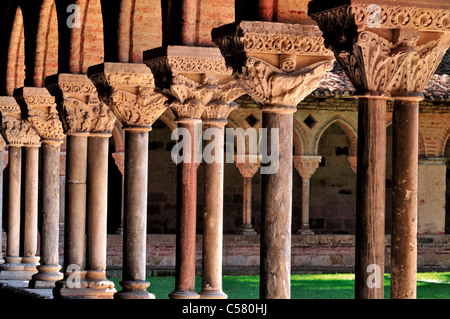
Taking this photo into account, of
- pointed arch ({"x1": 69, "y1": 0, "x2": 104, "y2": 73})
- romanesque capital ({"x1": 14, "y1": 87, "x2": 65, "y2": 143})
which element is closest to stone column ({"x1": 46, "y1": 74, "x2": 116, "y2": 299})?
pointed arch ({"x1": 69, "y1": 0, "x2": 104, "y2": 73})

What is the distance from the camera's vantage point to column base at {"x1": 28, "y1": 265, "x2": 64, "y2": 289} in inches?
519

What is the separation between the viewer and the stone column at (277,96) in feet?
24.9

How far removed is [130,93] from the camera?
10625 millimetres

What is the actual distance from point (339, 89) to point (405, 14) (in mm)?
15424

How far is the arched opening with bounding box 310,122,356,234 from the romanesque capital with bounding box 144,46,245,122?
16442 millimetres

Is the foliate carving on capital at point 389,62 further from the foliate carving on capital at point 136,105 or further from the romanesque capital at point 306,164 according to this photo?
the romanesque capital at point 306,164

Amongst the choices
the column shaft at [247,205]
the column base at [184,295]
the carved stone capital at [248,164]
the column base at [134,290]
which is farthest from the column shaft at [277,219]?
the carved stone capital at [248,164]

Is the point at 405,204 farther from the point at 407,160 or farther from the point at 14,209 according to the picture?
the point at 14,209

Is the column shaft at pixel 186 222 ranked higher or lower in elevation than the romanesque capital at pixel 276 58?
lower

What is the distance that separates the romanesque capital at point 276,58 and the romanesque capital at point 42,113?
602 cm

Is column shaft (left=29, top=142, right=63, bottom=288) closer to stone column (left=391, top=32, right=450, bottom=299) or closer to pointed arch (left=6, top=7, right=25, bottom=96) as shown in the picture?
pointed arch (left=6, top=7, right=25, bottom=96)

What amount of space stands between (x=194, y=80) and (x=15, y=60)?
6297 millimetres

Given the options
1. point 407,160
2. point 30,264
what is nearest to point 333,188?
point 30,264
